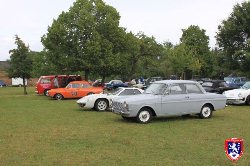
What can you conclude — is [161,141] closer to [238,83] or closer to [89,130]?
[89,130]

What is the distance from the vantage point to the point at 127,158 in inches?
320

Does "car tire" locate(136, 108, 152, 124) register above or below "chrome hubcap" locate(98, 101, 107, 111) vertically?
below

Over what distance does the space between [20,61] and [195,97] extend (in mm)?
26473

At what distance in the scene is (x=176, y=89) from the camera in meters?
14.7

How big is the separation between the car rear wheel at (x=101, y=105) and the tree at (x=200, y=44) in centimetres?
4520

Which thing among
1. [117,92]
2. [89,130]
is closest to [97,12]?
[117,92]

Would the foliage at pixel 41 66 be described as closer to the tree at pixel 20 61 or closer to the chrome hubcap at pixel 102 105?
the tree at pixel 20 61

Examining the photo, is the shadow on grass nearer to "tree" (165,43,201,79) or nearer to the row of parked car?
the row of parked car

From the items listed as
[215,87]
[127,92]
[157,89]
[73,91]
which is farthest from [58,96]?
[157,89]

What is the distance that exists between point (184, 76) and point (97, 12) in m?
28.7

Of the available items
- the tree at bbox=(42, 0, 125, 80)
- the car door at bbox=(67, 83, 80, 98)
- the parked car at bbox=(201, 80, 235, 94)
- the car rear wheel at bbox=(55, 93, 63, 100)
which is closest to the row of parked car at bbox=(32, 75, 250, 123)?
the parked car at bbox=(201, 80, 235, 94)

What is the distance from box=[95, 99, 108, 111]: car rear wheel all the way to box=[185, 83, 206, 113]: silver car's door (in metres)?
5.34

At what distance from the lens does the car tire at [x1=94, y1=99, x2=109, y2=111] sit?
62.3 feet

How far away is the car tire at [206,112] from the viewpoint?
15.1 m
